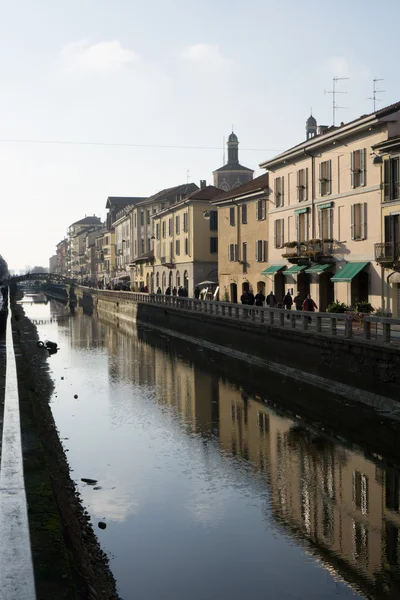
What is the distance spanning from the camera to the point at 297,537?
12.5 metres

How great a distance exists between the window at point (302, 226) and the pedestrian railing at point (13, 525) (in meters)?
31.5

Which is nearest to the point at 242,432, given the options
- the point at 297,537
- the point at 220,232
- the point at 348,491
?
the point at 348,491

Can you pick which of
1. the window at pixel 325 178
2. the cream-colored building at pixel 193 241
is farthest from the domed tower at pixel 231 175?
the window at pixel 325 178

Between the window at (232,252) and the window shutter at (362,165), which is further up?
the window shutter at (362,165)

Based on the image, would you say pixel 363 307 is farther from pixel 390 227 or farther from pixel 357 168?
pixel 357 168

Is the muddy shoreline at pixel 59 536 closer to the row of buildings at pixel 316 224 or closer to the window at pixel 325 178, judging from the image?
the row of buildings at pixel 316 224

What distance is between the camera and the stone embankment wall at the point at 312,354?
2075 cm

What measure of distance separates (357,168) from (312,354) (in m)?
14.5

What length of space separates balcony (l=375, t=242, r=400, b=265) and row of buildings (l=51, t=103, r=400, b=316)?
0.06 metres

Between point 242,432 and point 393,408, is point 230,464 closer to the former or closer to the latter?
point 242,432

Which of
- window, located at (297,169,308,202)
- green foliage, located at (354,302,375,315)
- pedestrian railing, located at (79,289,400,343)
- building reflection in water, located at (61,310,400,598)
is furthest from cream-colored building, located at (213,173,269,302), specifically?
building reflection in water, located at (61,310,400,598)

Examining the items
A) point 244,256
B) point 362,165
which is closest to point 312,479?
point 362,165

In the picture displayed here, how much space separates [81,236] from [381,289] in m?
170

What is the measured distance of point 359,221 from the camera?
123 ft
